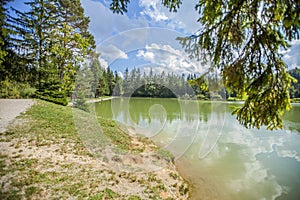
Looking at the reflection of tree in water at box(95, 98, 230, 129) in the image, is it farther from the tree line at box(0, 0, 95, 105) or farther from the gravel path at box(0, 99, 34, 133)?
the gravel path at box(0, 99, 34, 133)

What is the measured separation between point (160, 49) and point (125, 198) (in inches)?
286

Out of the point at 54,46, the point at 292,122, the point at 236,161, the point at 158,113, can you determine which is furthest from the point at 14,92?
the point at 292,122

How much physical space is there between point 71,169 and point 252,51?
16.6 feet

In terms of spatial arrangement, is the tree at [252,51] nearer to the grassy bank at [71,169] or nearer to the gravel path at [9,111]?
the grassy bank at [71,169]

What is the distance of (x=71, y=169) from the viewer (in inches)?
175

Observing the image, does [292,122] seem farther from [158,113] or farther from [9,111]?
[9,111]

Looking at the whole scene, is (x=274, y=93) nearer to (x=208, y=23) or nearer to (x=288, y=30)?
(x=288, y=30)

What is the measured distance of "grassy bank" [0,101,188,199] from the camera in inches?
139

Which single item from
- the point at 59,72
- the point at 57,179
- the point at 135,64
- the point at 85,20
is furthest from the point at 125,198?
the point at 85,20

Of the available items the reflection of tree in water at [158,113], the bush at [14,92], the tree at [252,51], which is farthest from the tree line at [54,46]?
the tree at [252,51]

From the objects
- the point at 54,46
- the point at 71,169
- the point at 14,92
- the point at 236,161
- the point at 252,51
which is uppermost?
the point at 54,46


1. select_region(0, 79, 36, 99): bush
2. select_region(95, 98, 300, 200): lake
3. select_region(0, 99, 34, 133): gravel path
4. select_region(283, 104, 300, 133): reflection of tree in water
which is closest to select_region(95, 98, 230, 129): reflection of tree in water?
select_region(95, 98, 300, 200): lake

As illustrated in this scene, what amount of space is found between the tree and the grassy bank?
129 inches

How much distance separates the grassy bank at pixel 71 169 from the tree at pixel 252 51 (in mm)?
3281
